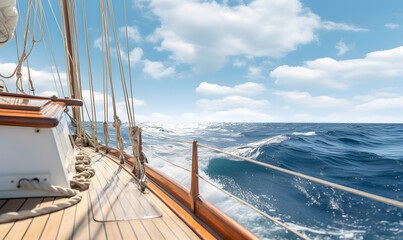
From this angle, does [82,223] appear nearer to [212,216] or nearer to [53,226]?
[53,226]

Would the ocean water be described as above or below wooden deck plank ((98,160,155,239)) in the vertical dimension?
below

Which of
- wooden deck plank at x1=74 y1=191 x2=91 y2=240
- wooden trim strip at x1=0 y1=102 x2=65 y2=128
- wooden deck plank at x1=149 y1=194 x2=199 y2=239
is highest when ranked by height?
wooden trim strip at x1=0 y1=102 x2=65 y2=128

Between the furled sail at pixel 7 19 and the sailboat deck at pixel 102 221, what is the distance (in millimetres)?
2172

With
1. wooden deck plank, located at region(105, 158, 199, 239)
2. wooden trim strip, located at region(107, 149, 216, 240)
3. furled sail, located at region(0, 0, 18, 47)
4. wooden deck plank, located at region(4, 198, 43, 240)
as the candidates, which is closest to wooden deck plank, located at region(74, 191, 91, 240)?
wooden deck plank, located at region(4, 198, 43, 240)

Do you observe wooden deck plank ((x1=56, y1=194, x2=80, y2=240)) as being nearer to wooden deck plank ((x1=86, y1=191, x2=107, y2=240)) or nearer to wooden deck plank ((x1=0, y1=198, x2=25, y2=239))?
wooden deck plank ((x1=86, y1=191, x2=107, y2=240))

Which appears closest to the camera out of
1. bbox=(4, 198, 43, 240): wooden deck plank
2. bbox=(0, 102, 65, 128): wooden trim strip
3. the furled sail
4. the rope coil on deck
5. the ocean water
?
bbox=(4, 198, 43, 240): wooden deck plank

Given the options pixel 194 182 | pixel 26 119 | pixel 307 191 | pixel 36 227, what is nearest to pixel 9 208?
pixel 36 227

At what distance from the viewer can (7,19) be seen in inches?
104

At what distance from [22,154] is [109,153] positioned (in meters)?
2.35

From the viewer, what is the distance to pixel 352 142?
11977 mm

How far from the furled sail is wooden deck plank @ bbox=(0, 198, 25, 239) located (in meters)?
2.19

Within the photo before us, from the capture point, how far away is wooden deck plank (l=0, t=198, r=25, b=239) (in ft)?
4.30

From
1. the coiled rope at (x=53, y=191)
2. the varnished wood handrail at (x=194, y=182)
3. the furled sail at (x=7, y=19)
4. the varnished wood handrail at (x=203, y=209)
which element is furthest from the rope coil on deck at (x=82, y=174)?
the furled sail at (x=7, y=19)

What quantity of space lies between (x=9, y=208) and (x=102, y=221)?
2.28ft
